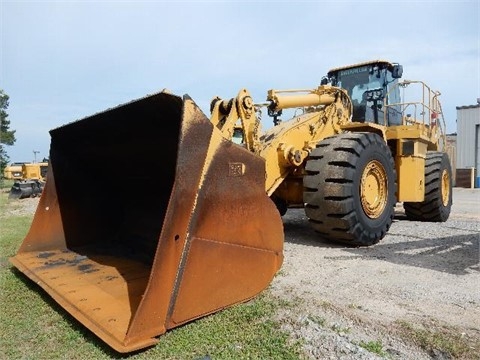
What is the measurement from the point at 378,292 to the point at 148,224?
2.36 metres

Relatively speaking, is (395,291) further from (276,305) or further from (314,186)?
(314,186)

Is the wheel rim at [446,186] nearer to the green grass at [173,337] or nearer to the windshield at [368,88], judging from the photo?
the windshield at [368,88]

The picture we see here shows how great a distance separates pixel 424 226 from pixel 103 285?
19.1 feet

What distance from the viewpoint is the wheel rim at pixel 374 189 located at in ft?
17.2

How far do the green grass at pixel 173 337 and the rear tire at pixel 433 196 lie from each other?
5504 mm

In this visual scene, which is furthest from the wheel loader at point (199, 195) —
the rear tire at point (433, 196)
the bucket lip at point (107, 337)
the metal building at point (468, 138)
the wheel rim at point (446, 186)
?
the metal building at point (468, 138)

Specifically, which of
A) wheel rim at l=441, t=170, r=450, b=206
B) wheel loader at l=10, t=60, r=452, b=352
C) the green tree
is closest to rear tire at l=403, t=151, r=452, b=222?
wheel rim at l=441, t=170, r=450, b=206

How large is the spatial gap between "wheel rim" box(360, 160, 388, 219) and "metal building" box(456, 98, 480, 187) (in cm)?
1980

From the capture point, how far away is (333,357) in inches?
95.5

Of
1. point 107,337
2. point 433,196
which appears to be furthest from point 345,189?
point 433,196

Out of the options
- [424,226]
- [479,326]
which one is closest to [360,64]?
[424,226]

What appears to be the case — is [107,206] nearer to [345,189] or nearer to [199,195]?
[199,195]

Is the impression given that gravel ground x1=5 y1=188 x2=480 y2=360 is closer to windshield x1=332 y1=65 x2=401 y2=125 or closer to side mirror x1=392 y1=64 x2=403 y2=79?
windshield x1=332 y1=65 x2=401 y2=125

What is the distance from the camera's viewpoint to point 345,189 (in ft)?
15.7
